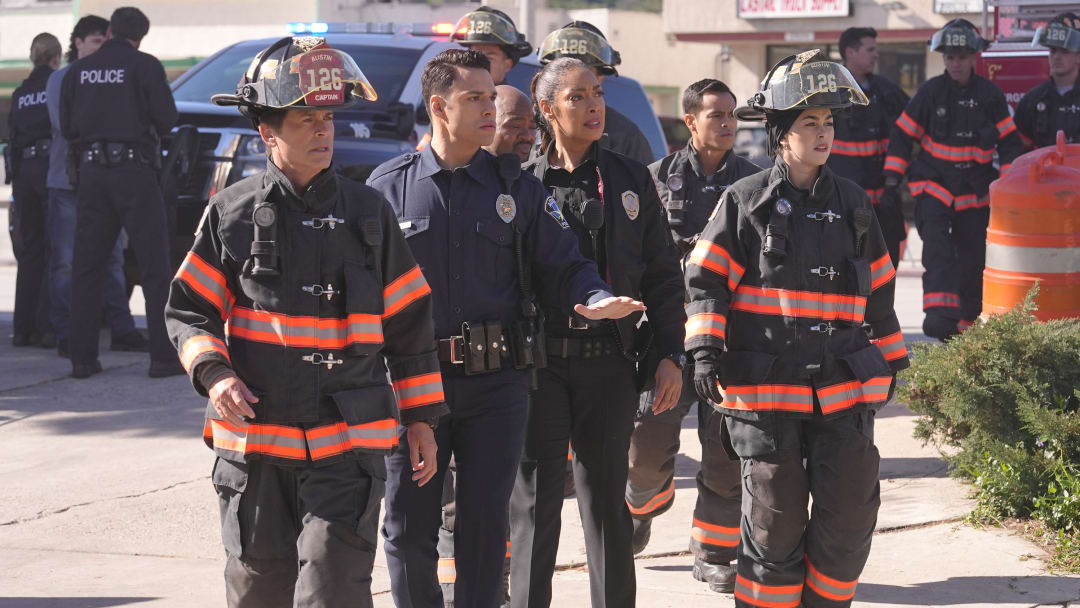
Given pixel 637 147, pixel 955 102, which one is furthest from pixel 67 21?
pixel 637 147

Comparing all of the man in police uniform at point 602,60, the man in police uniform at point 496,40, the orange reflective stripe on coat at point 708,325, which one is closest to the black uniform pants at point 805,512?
the orange reflective stripe on coat at point 708,325

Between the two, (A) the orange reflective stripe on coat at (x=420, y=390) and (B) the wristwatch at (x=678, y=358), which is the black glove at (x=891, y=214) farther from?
(A) the orange reflective stripe on coat at (x=420, y=390)

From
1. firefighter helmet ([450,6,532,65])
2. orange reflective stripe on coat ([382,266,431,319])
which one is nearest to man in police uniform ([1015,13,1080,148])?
firefighter helmet ([450,6,532,65])

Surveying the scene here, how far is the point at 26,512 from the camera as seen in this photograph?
20.8 feet

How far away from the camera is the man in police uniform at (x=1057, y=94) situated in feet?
33.1

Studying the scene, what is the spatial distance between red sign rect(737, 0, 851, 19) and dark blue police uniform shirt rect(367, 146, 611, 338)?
26.4 metres

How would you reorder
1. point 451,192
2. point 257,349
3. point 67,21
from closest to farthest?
point 257,349, point 451,192, point 67,21

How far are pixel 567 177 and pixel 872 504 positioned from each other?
1390 mm

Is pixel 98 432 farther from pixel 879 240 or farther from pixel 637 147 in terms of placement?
pixel 879 240

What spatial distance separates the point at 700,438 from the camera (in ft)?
18.6

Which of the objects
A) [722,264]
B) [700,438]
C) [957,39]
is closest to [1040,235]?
[957,39]

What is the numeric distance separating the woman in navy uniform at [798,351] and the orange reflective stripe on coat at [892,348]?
0.14 feet

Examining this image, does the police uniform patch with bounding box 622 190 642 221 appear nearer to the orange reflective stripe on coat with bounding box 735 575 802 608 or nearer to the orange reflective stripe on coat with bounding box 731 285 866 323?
the orange reflective stripe on coat with bounding box 731 285 866 323

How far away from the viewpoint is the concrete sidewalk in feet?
17.2
